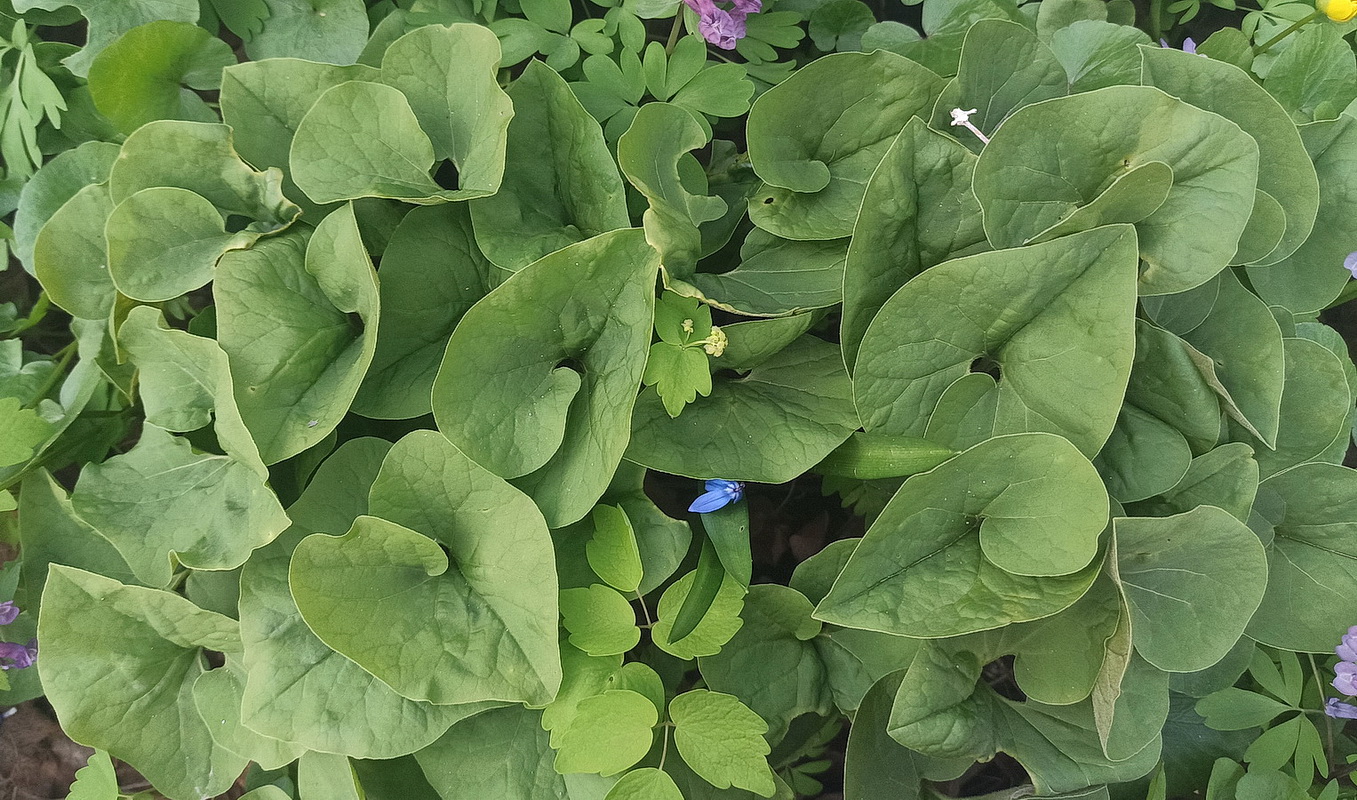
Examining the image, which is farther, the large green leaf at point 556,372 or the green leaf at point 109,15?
the green leaf at point 109,15

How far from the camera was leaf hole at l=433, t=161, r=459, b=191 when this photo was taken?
936mm

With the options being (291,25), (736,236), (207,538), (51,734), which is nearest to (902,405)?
(736,236)

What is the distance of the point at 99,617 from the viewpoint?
0.87 metres

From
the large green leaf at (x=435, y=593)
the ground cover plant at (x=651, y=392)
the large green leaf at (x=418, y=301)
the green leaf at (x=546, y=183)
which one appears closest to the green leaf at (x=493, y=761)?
the ground cover plant at (x=651, y=392)

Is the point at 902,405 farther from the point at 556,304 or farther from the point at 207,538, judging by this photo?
the point at 207,538

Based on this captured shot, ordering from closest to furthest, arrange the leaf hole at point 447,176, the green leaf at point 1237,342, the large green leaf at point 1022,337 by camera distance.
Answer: the large green leaf at point 1022,337 < the green leaf at point 1237,342 < the leaf hole at point 447,176

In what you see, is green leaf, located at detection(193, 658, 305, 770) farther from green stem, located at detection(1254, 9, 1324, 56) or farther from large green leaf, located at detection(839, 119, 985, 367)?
green stem, located at detection(1254, 9, 1324, 56)

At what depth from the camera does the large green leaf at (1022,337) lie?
2.39 ft

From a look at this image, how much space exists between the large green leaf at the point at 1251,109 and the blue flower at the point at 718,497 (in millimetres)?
569

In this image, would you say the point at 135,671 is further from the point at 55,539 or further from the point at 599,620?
the point at 599,620

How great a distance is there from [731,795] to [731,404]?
43 centimetres

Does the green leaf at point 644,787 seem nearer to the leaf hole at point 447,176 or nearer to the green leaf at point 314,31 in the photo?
the leaf hole at point 447,176

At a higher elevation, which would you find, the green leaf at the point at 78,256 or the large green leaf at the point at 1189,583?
the green leaf at the point at 78,256

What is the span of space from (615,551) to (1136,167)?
0.59 metres
